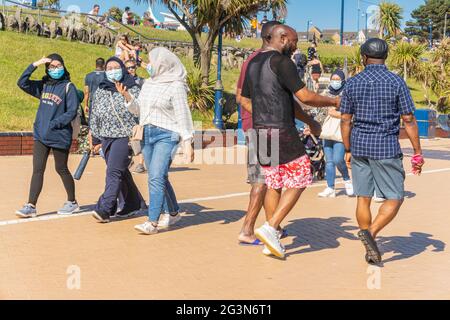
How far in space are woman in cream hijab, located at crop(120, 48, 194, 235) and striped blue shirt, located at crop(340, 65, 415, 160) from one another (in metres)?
1.73

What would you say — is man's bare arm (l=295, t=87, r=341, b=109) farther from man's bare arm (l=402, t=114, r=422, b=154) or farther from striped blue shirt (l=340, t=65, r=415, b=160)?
man's bare arm (l=402, t=114, r=422, b=154)

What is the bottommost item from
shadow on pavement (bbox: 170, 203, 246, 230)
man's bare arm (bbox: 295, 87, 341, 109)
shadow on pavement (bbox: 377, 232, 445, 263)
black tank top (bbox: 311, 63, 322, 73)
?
shadow on pavement (bbox: 377, 232, 445, 263)

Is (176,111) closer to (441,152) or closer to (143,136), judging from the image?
(143,136)

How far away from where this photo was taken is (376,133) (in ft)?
19.2

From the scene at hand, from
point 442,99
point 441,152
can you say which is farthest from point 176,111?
point 442,99

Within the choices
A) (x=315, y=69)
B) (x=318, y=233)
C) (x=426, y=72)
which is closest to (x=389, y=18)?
(x=426, y=72)

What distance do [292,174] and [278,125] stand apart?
1.43ft

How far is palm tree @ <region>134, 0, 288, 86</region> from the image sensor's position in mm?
20078

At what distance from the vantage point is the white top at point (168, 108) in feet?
22.8

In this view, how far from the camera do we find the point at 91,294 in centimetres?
498

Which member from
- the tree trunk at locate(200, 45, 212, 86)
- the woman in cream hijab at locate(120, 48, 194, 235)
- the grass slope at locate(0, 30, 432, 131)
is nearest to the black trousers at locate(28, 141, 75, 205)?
the woman in cream hijab at locate(120, 48, 194, 235)

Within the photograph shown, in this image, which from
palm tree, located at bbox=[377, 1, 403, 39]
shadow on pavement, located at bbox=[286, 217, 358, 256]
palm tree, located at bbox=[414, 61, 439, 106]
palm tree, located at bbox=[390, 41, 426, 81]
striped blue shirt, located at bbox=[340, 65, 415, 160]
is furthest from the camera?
palm tree, located at bbox=[377, 1, 403, 39]

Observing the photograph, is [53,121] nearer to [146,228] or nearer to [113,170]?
[113,170]

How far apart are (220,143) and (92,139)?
8.84 meters
